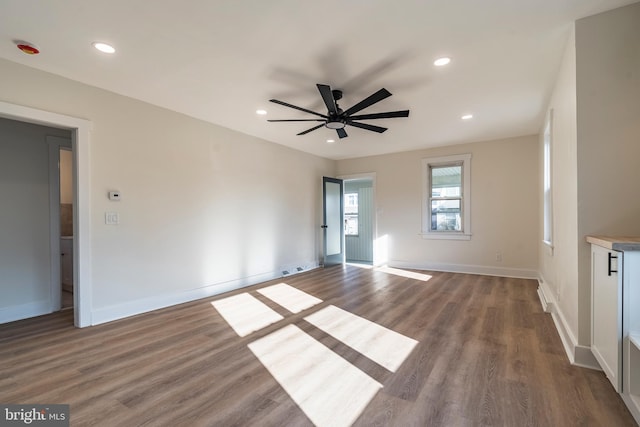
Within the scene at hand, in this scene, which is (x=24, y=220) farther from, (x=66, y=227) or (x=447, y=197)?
(x=447, y=197)

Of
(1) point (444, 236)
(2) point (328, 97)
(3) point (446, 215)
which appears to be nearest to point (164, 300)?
(2) point (328, 97)

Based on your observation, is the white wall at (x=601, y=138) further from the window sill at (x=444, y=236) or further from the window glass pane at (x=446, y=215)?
the window glass pane at (x=446, y=215)

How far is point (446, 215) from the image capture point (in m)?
6.12

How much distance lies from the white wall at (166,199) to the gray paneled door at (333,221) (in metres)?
1.27

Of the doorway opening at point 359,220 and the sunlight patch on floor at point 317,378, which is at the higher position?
the doorway opening at point 359,220

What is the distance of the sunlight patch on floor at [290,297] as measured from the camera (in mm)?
3771

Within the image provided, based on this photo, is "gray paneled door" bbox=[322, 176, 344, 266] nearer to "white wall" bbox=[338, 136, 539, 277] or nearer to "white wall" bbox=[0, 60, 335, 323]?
"white wall" bbox=[338, 136, 539, 277]

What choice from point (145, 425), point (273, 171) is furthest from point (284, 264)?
point (145, 425)

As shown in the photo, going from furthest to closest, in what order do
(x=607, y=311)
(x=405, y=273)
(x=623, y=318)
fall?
(x=405, y=273) → (x=607, y=311) → (x=623, y=318)

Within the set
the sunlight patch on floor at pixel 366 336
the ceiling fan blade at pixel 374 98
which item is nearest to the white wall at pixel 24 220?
the sunlight patch on floor at pixel 366 336

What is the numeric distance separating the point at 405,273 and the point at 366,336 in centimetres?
330

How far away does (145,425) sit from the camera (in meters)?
1.62

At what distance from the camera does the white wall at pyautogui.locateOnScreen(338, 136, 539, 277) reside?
527 centimetres

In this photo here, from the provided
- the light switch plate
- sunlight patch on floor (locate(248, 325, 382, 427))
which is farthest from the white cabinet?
the light switch plate
